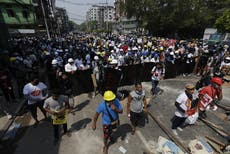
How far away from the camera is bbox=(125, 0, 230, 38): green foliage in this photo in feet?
127

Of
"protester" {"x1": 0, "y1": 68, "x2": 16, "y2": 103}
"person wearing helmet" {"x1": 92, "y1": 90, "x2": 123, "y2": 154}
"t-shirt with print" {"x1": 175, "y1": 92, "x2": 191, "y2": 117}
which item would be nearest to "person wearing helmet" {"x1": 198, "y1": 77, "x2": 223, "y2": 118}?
"t-shirt with print" {"x1": 175, "y1": 92, "x2": 191, "y2": 117}

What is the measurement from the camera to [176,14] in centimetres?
3872

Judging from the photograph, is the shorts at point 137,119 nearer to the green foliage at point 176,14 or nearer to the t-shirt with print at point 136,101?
the t-shirt with print at point 136,101

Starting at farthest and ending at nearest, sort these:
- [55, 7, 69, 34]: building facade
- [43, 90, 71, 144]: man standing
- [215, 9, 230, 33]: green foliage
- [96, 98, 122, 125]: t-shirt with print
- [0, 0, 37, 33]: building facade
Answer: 1. [55, 7, 69, 34]: building facade
2. [0, 0, 37, 33]: building facade
3. [215, 9, 230, 33]: green foliage
4. [43, 90, 71, 144]: man standing
5. [96, 98, 122, 125]: t-shirt with print

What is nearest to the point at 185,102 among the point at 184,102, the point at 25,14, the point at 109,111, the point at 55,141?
the point at 184,102

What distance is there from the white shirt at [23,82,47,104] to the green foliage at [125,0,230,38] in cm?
3937

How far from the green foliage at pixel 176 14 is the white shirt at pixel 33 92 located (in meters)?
39.4

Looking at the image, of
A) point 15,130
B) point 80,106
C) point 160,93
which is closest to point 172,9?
point 160,93

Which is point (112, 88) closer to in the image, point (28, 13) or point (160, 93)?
point (160, 93)

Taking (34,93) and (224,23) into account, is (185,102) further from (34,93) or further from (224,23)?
(224,23)

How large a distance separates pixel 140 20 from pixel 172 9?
9.95 meters

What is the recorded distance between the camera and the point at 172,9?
3903cm

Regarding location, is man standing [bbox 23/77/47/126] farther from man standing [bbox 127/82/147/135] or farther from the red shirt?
the red shirt

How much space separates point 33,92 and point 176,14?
133 ft
